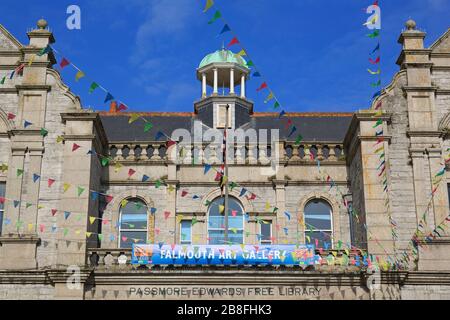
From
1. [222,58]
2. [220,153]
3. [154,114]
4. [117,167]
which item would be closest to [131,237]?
[117,167]

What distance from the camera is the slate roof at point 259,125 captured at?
99.3ft

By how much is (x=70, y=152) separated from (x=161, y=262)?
456cm

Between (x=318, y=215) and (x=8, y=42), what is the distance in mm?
11481

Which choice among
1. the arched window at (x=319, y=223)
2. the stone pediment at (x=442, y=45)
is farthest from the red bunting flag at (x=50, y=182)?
the stone pediment at (x=442, y=45)

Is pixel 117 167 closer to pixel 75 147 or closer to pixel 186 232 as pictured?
pixel 75 147

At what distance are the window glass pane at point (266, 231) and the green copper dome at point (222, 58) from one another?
893 centimetres

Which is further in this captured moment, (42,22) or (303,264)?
(42,22)

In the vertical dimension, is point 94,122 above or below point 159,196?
above

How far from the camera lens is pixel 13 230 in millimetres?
23609

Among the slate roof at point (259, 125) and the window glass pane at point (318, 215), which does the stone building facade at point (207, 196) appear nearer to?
the window glass pane at point (318, 215)
